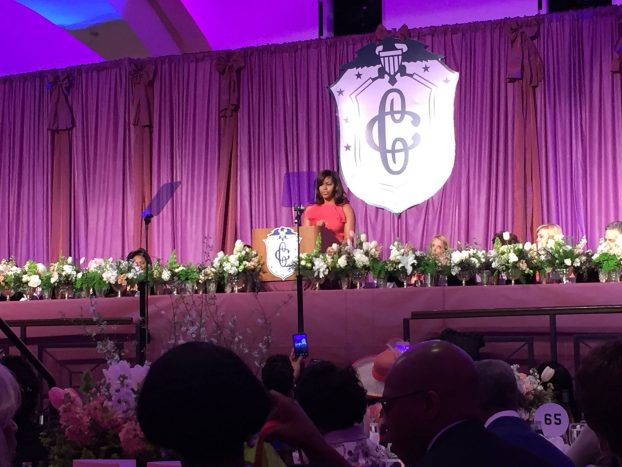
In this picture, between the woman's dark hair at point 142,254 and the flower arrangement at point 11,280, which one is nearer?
the woman's dark hair at point 142,254

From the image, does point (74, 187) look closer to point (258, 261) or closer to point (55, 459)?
point (258, 261)

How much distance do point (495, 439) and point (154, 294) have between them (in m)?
5.80

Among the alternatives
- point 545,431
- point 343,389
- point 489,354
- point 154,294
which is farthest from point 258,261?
point 343,389

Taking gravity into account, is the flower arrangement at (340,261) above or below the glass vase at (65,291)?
above

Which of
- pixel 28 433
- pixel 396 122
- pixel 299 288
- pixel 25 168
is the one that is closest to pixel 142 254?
pixel 299 288

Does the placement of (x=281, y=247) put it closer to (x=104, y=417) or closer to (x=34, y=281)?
(x=34, y=281)

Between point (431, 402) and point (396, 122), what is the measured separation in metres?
9.13

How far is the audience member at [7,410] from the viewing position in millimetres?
1832

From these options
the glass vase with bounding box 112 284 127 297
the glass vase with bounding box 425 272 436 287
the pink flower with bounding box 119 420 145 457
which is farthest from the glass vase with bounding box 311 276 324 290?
the pink flower with bounding box 119 420 145 457

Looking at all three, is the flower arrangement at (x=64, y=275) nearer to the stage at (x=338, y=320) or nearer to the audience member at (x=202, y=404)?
the stage at (x=338, y=320)

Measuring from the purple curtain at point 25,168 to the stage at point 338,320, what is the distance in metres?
5.25

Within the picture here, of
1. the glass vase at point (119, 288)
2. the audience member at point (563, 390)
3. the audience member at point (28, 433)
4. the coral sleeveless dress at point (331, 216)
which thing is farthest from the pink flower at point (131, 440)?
the coral sleeveless dress at point (331, 216)

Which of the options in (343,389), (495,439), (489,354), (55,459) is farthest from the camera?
(489,354)

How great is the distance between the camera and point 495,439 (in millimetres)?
1523
